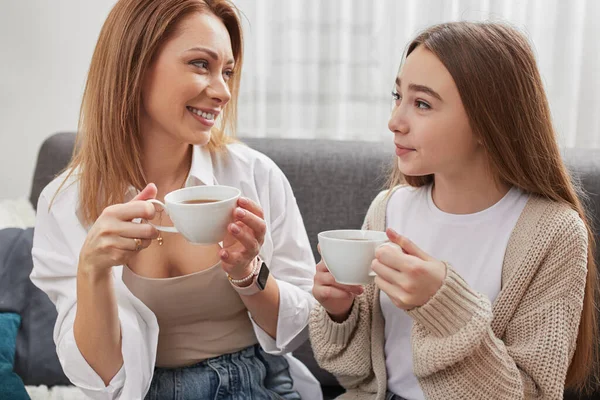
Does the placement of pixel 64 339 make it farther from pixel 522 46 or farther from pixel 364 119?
pixel 364 119

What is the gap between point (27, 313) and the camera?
1.91 metres

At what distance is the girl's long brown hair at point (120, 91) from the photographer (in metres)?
1.42

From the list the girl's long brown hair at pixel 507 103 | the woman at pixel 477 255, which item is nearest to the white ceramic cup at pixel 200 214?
the woman at pixel 477 255

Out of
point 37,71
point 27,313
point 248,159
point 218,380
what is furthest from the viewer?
point 37,71

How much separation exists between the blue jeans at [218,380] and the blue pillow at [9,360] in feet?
1.53

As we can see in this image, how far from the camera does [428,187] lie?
1503 millimetres

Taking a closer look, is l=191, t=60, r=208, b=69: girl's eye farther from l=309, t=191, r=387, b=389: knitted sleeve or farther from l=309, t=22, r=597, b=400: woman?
l=309, t=191, r=387, b=389: knitted sleeve

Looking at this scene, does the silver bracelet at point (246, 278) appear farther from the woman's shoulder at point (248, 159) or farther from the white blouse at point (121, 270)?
the woman's shoulder at point (248, 159)

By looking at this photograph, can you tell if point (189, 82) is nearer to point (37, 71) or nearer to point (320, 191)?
point (320, 191)

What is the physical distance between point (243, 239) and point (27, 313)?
965 mm

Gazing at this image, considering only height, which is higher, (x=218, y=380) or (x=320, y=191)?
(x=320, y=191)

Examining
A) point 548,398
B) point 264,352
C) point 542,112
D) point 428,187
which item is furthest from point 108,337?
point 542,112

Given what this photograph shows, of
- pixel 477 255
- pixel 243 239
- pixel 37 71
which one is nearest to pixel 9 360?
pixel 243 239

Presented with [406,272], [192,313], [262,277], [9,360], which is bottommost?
[9,360]
